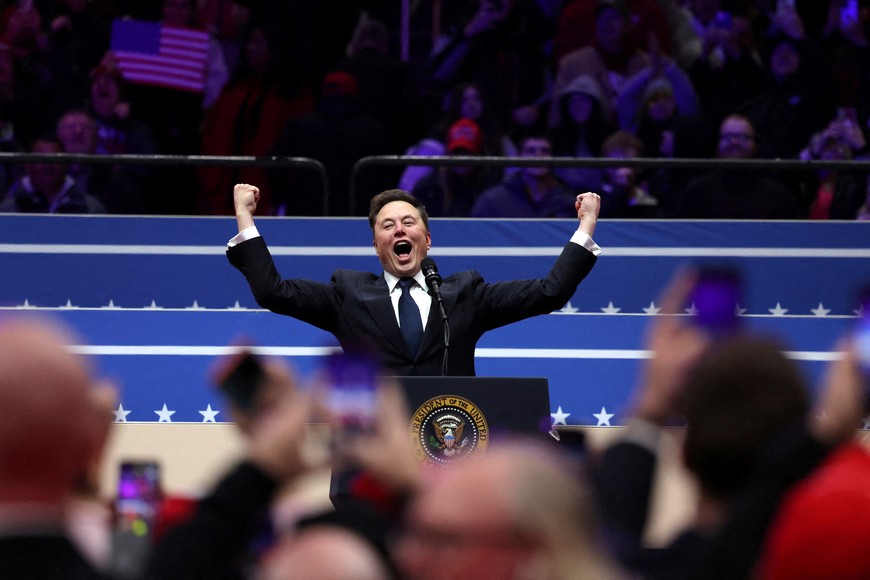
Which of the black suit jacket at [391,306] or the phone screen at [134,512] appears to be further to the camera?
the black suit jacket at [391,306]

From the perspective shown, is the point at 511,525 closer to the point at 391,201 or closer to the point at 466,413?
the point at 466,413

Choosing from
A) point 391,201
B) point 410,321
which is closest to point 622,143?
point 391,201

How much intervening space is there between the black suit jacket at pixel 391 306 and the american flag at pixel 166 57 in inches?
143

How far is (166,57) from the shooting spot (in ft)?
27.6

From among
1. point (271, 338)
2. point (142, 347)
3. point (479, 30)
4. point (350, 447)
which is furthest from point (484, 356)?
point (350, 447)

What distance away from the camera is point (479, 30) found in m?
8.72

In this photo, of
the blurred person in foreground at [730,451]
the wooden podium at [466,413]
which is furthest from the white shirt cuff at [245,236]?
the blurred person in foreground at [730,451]

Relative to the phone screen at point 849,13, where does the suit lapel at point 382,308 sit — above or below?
below

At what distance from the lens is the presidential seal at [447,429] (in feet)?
13.2

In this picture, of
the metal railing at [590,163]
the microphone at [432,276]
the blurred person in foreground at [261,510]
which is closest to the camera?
the blurred person in foreground at [261,510]

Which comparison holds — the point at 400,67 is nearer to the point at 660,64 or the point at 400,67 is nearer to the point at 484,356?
the point at 660,64

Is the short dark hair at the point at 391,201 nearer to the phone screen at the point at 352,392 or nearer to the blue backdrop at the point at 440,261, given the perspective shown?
the blue backdrop at the point at 440,261

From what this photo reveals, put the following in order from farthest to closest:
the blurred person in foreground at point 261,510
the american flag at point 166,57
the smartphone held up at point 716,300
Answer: the american flag at point 166,57, the smartphone held up at point 716,300, the blurred person in foreground at point 261,510

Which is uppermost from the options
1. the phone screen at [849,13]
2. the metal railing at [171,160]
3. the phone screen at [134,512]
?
the phone screen at [849,13]
